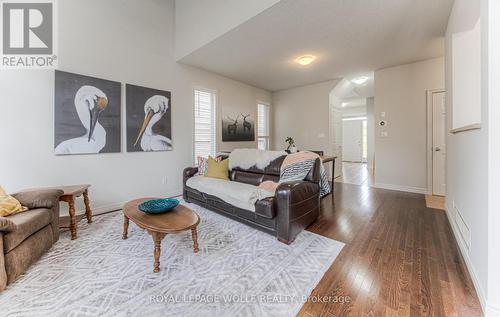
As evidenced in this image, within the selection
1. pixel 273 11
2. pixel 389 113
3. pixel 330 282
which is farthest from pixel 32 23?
pixel 389 113

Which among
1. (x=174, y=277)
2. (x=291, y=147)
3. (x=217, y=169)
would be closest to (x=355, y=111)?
(x=291, y=147)

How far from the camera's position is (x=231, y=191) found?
258cm

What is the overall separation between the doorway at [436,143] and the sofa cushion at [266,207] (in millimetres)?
3792

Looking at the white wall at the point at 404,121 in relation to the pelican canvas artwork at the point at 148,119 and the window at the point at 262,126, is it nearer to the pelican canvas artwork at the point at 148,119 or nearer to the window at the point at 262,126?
the window at the point at 262,126

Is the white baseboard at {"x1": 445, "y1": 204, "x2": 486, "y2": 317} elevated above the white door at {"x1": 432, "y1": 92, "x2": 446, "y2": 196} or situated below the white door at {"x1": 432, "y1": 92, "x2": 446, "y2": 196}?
below

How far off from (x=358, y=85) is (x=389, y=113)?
1.91m

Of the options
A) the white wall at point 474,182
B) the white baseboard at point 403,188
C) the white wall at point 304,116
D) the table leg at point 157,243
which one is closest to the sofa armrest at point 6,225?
the table leg at point 157,243

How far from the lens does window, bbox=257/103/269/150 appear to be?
616cm

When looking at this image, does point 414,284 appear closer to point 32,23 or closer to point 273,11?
point 273,11

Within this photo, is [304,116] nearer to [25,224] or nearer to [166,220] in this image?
[166,220]

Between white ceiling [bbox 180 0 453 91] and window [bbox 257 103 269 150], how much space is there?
4.97 ft

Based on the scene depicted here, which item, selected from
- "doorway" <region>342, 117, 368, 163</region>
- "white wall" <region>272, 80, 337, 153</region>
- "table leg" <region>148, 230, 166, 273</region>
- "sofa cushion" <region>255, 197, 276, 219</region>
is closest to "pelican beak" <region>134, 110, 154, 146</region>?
"table leg" <region>148, 230, 166, 273</region>

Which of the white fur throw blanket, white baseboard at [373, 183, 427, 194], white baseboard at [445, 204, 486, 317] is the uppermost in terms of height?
the white fur throw blanket
